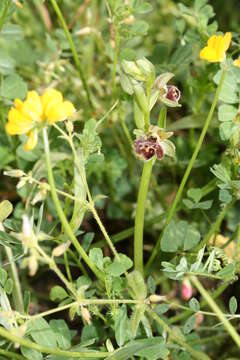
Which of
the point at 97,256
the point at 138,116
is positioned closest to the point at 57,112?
the point at 138,116

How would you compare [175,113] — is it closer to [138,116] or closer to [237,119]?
[237,119]

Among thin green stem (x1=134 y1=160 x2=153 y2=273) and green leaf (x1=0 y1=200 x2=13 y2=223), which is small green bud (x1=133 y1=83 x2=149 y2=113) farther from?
green leaf (x1=0 y1=200 x2=13 y2=223)

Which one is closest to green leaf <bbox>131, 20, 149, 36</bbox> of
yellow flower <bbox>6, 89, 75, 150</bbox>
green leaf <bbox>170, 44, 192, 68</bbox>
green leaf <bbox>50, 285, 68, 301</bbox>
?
green leaf <bbox>170, 44, 192, 68</bbox>

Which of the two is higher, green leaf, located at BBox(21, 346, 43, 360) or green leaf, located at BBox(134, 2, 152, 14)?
green leaf, located at BBox(134, 2, 152, 14)

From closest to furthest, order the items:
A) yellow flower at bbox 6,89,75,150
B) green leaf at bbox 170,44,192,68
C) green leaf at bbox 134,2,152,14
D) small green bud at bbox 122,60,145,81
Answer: yellow flower at bbox 6,89,75,150, small green bud at bbox 122,60,145,81, green leaf at bbox 134,2,152,14, green leaf at bbox 170,44,192,68

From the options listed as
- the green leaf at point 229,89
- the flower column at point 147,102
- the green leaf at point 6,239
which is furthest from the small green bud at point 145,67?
the green leaf at point 6,239

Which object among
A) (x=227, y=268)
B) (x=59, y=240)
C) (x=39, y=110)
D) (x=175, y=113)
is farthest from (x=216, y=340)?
(x=175, y=113)

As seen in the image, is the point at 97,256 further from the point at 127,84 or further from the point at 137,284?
the point at 127,84
